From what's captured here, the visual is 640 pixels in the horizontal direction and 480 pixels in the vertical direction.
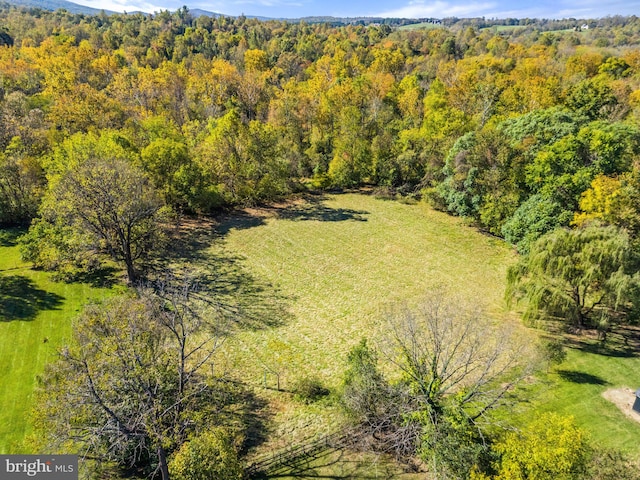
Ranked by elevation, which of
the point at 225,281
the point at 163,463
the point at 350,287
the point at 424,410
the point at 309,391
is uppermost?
the point at 424,410

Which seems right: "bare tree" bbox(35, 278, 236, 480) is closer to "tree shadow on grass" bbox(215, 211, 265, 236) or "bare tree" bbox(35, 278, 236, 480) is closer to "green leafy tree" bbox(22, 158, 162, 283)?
"green leafy tree" bbox(22, 158, 162, 283)

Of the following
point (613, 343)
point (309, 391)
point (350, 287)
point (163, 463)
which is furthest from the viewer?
point (350, 287)

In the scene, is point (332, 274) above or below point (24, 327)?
above

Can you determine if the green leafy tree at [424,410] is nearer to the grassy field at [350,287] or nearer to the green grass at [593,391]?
the green grass at [593,391]

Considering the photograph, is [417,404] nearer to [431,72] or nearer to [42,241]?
[42,241]

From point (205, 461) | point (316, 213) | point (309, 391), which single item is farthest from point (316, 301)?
point (316, 213)

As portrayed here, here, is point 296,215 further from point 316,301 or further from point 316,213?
point 316,301

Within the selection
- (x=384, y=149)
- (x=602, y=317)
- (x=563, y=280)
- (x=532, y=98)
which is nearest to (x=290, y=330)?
(x=563, y=280)
